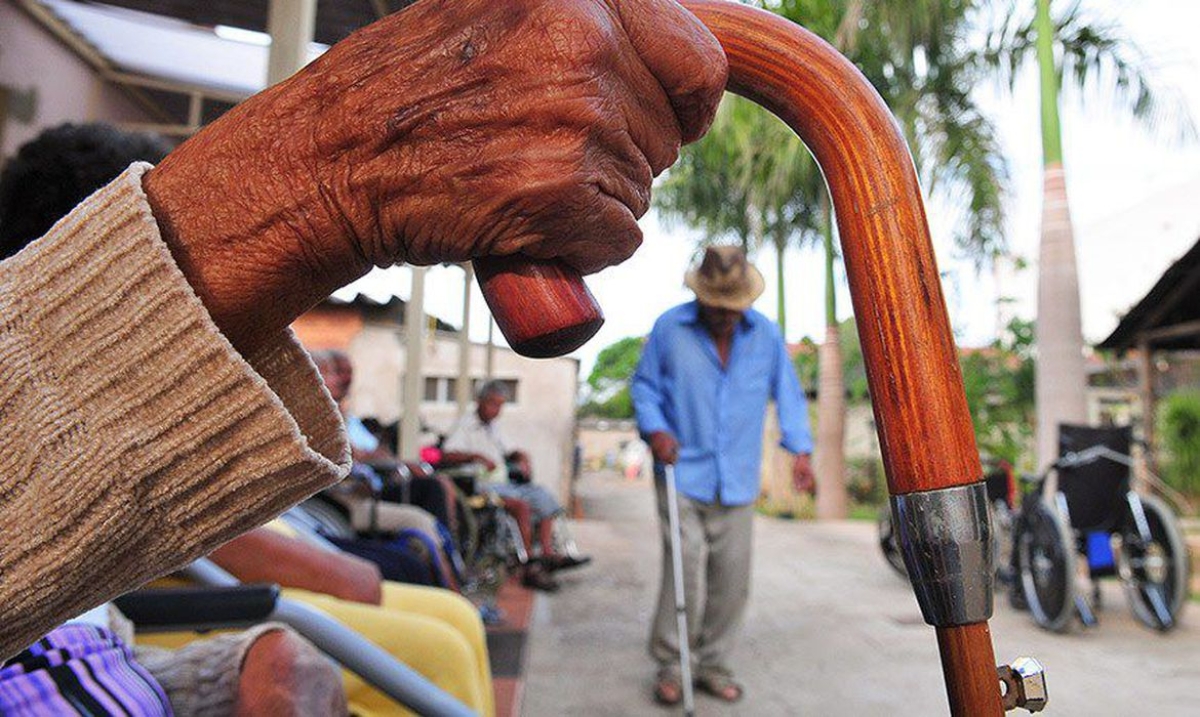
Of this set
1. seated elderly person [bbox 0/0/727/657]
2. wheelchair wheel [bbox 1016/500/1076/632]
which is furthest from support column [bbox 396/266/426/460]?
seated elderly person [bbox 0/0/727/657]

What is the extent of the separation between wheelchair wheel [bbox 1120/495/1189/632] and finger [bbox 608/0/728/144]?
16.0 ft

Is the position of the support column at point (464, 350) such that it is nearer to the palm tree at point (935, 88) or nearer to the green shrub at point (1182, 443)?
the palm tree at point (935, 88)

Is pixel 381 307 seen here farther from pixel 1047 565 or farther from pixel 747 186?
pixel 1047 565

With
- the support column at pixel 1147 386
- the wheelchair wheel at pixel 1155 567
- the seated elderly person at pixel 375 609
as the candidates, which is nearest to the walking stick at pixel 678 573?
the seated elderly person at pixel 375 609

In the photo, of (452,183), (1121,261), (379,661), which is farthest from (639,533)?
(1121,261)

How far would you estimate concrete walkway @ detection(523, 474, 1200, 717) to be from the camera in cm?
320

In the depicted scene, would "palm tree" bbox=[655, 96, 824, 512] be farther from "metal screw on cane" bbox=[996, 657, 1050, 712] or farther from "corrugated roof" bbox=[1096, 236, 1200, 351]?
"metal screw on cane" bbox=[996, 657, 1050, 712]

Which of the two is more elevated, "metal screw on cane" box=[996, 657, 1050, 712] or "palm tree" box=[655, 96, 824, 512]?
"palm tree" box=[655, 96, 824, 512]

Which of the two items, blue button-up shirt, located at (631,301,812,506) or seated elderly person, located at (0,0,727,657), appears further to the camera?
blue button-up shirt, located at (631,301,812,506)

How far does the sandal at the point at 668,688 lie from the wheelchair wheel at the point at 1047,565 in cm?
220

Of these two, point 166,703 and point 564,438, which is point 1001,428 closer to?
point 564,438

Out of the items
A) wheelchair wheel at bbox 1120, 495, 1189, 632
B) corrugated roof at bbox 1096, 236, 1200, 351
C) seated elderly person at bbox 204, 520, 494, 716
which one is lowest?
wheelchair wheel at bbox 1120, 495, 1189, 632

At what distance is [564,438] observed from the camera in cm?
1348

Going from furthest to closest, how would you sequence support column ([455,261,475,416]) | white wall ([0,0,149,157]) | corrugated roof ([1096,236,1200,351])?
support column ([455,261,475,416])
corrugated roof ([1096,236,1200,351])
white wall ([0,0,149,157])
